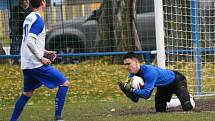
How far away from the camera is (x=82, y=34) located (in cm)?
1539

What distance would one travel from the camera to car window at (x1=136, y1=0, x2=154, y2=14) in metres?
14.8

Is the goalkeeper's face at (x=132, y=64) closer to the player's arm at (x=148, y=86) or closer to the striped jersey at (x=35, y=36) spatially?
the player's arm at (x=148, y=86)

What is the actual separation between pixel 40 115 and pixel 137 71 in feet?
6.67

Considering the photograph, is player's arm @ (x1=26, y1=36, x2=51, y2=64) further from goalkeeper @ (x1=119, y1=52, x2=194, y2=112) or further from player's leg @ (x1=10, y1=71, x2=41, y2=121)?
goalkeeper @ (x1=119, y1=52, x2=194, y2=112)

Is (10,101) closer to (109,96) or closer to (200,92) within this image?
(109,96)

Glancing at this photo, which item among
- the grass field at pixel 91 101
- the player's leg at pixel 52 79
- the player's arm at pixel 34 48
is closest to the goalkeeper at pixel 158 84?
the grass field at pixel 91 101

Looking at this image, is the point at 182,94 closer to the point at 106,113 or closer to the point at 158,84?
the point at 158,84

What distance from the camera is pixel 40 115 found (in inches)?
371

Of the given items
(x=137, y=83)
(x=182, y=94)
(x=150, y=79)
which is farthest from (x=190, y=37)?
(x=137, y=83)

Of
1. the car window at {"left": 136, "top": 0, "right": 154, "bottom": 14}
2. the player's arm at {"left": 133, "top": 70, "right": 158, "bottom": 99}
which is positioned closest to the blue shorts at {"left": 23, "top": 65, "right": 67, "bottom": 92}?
the player's arm at {"left": 133, "top": 70, "right": 158, "bottom": 99}

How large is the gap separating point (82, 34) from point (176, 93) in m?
6.93

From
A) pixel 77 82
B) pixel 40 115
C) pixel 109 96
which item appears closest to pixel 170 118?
pixel 40 115

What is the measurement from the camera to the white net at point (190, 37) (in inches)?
428

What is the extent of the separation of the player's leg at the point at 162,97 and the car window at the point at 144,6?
5.96 metres
